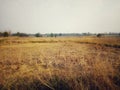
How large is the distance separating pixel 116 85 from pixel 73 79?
1.73 feet

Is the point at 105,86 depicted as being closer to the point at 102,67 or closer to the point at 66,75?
the point at 102,67

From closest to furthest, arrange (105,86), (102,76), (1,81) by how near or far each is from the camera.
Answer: (105,86), (102,76), (1,81)

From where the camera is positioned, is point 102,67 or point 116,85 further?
point 102,67

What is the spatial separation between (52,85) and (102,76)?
0.65 metres

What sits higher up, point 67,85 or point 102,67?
point 102,67

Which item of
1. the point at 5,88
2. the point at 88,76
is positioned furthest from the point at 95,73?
the point at 5,88

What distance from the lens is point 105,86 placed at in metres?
1.86

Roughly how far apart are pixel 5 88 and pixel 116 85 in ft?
4.49

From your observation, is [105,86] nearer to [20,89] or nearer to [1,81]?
[20,89]

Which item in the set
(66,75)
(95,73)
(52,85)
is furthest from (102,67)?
(52,85)

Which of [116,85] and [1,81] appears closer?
[116,85]

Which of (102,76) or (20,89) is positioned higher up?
(102,76)

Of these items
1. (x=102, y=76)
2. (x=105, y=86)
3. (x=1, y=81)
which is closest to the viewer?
(x=105, y=86)

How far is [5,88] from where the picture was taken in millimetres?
1947
